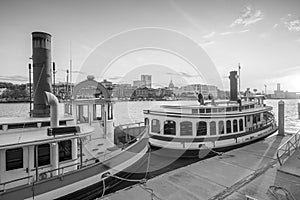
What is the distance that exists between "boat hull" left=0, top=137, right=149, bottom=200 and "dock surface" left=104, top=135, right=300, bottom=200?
147cm

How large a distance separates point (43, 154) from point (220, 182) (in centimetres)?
603

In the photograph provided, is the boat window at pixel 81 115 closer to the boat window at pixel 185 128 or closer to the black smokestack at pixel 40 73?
the black smokestack at pixel 40 73

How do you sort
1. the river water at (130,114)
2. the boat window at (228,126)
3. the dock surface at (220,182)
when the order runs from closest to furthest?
the dock surface at (220,182), the boat window at (228,126), the river water at (130,114)

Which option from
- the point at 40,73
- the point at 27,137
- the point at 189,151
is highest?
the point at 40,73

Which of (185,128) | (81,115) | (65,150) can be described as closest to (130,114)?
(185,128)

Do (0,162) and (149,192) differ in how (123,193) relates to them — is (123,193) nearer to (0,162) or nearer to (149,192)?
(149,192)

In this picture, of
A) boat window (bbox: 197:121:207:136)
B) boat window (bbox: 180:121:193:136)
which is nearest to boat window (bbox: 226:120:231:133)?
boat window (bbox: 197:121:207:136)

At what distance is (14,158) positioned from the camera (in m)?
5.38

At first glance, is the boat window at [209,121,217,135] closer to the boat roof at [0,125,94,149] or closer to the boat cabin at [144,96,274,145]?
the boat cabin at [144,96,274,145]

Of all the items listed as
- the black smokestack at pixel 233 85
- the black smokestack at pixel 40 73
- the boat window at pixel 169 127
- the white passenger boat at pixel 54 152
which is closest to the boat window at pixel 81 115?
the white passenger boat at pixel 54 152

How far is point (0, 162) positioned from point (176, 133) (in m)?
8.14

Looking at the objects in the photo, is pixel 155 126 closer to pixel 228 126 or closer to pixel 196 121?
pixel 196 121

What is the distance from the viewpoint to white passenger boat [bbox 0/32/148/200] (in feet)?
16.9

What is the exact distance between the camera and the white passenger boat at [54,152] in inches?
203
